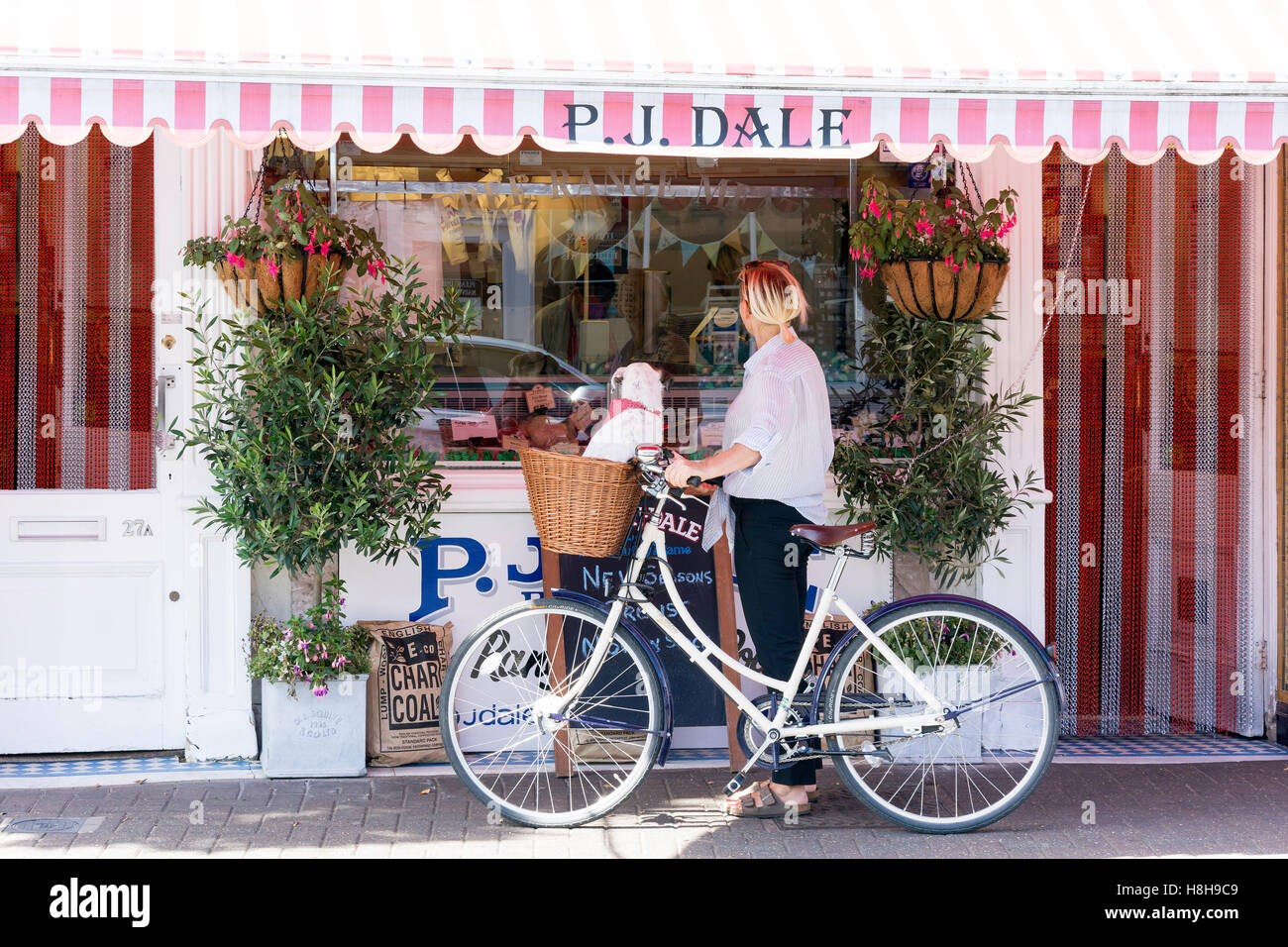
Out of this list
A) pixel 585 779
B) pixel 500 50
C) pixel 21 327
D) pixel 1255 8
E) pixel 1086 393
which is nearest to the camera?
pixel 500 50

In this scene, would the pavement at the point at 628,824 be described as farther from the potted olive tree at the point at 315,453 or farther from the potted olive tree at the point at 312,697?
the potted olive tree at the point at 315,453

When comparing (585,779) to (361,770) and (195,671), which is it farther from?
(195,671)

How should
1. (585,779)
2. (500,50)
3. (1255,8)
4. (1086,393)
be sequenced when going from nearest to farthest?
(500,50), (1255,8), (585,779), (1086,393)

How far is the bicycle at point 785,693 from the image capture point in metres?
4.56

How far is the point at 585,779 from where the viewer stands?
518cm

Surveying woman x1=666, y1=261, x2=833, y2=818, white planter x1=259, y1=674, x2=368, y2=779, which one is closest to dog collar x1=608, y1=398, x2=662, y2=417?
woman x1=666, y1=261, x2=833, y2=818

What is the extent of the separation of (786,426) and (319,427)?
1682mm

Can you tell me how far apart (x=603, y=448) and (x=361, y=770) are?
5.37 ft

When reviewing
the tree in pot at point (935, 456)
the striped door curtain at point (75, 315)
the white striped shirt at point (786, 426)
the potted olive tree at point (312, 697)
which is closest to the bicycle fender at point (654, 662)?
the white striped shirt at point (786, 426)

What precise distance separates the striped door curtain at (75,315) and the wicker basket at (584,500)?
1.87 m

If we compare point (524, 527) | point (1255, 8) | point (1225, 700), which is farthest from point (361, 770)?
point (1255, 8)

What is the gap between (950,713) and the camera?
4.54 meters

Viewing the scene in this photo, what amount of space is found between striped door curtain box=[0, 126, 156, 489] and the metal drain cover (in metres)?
1.38

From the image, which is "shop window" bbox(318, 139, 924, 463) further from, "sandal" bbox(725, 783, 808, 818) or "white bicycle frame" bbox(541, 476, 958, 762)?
"sandal" bbox(725, 783, 808, 818)
